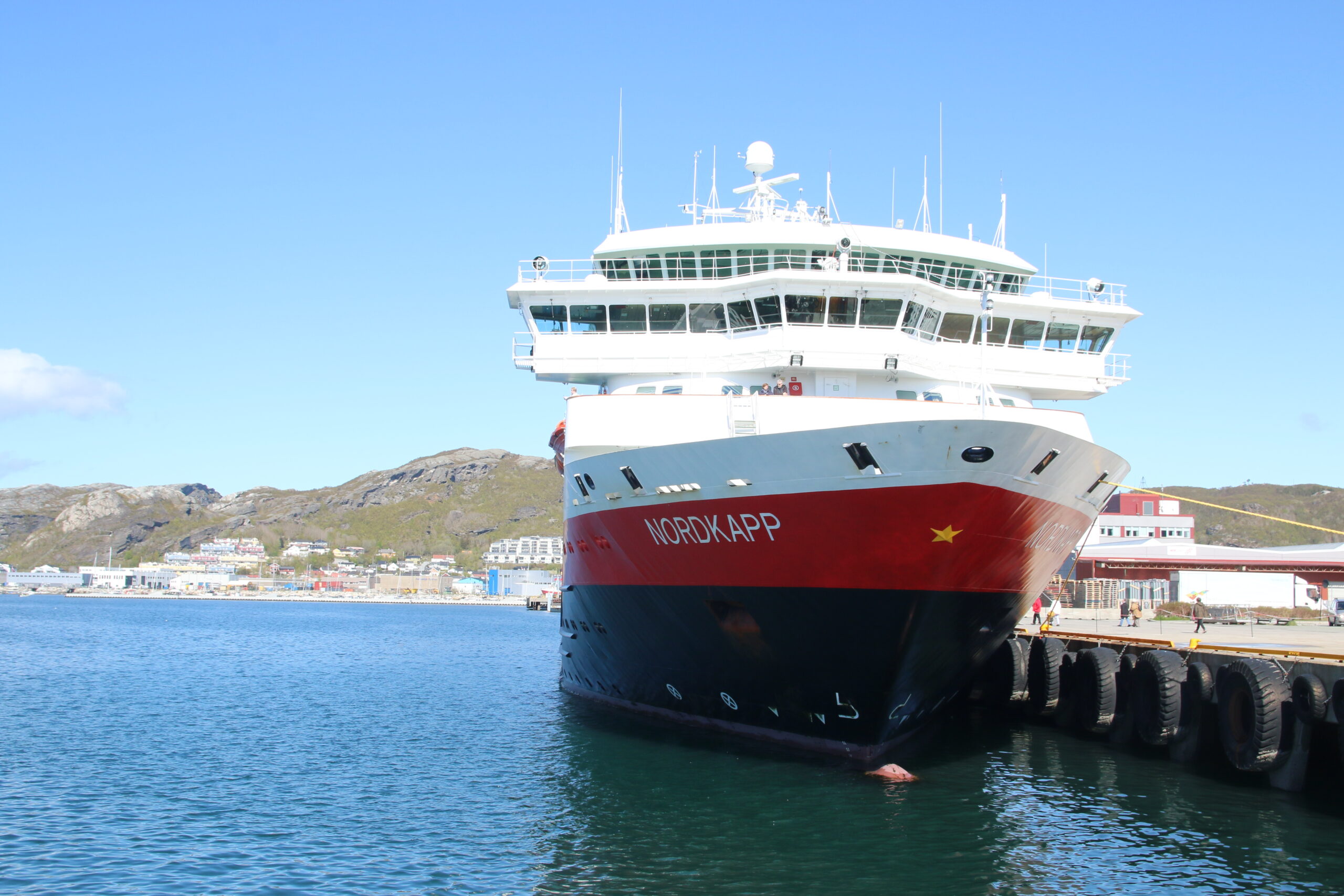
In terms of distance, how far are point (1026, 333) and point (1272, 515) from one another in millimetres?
184205

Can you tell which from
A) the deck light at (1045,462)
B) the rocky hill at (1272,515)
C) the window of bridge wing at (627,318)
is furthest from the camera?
the rocky hill at (1272,515)

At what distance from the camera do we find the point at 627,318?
22.7m

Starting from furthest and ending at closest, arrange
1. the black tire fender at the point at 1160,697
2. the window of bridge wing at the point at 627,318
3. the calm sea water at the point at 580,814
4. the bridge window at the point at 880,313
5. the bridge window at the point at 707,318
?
the window of bridge wing at the point at 627,318
the bridge window at the point at 707,318
the bridge window at the point at 880,313
the black tire fender at the point at 1160,697
the calm sea water at the point at 580,814

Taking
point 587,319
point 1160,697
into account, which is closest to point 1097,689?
point 1160,697

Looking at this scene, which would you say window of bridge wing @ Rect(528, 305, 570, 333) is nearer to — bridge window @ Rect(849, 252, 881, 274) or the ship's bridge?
the ship's bridge

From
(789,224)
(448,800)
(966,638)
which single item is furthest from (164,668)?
(966,638)

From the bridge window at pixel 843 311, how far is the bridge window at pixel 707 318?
8.26 ft

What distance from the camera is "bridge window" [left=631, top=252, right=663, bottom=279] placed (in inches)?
906

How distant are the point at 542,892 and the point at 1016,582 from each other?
9710 millimetres

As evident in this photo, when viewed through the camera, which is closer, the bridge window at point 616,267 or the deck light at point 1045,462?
the deck light at point 1045,462

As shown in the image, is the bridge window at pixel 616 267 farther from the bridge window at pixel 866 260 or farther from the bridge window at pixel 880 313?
the bridge window at pixel 880 313

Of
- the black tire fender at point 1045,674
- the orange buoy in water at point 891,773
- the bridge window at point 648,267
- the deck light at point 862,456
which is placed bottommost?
the orange buoy in water at point 891,773

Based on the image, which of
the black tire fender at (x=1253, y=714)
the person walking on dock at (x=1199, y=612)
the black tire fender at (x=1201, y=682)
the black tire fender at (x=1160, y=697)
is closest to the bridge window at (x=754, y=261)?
the black tire fender at (x=1160, y=697)

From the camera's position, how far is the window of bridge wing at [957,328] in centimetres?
2233
